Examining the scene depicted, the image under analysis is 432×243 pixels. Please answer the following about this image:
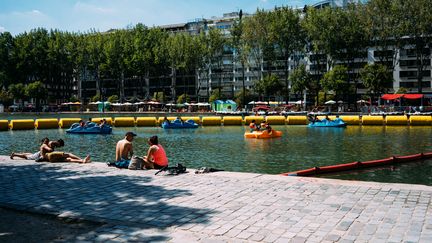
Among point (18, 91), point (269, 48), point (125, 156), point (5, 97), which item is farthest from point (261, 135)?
point (5, 97)

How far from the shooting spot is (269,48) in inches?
3880

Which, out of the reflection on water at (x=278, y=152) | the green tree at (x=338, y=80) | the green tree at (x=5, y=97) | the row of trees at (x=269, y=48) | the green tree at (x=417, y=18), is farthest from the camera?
the green tree at (x=5, y=97)

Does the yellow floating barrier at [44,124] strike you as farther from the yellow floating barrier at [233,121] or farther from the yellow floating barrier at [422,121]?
the yellow floating barrier at [422,121]

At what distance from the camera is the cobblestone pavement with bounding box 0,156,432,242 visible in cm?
805

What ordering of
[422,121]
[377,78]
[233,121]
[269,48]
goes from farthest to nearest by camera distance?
[269,48]
[377,78]
[233,121]
[422,121]

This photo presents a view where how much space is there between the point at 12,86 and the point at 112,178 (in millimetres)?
116686

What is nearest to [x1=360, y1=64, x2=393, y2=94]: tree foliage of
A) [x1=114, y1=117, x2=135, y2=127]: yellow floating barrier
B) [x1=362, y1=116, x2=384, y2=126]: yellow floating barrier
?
[x1=362, y1=116, x2=384, y2=126]: yellow floating barrier

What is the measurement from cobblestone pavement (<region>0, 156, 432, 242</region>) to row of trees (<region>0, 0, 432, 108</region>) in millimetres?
73670

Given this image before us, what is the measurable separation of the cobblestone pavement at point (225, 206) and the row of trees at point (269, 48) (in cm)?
7367

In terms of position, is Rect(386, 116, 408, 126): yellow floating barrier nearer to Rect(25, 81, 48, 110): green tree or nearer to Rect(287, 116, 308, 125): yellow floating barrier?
Rect(287, 116, 308, 125): yellow floating barrier

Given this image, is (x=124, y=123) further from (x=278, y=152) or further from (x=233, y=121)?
(x=278, y=152)

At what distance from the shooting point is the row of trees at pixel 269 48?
82875mm

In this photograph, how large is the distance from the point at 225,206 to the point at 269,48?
90910 mm

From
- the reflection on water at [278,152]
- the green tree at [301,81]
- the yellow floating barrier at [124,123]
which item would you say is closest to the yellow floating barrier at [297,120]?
the yellow floating barrier at [124,123]
